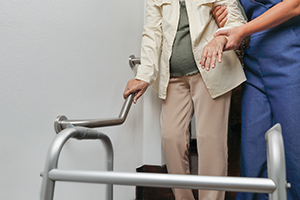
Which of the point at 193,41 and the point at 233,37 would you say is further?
the point at 193,41

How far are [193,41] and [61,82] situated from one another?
1.90 ft

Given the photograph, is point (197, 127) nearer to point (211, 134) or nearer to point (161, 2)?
point (211, 134)

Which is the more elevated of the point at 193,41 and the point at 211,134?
the point at 193,41

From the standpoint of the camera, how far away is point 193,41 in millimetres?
1078

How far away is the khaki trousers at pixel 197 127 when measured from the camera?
108cm

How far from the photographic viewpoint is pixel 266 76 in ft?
3.31

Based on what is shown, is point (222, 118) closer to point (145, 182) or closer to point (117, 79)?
point (117, 79)

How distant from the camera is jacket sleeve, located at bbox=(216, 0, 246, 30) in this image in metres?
1.05

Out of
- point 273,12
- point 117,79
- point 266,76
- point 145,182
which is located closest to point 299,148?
point 266,76

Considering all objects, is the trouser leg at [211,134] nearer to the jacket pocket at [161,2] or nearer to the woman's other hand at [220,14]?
the woman's other hand at [220,14]

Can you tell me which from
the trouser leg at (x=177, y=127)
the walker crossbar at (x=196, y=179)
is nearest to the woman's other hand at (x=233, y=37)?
the trouser leg at (x=177, y=127)

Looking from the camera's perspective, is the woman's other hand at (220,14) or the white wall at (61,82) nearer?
the white wall at (61,82)

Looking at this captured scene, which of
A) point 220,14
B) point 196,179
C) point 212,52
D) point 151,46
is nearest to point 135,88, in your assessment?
point 151,46

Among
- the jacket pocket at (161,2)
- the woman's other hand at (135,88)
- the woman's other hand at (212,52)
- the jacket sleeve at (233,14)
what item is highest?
the jacket pocket at (161,2)
